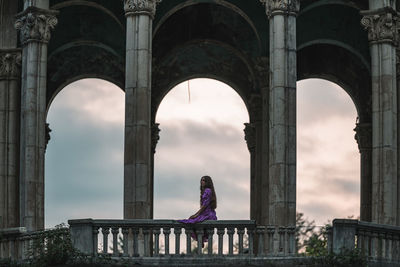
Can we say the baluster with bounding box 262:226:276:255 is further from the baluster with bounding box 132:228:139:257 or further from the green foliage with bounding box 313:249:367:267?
the baluster with bounding box 132:228:139:257

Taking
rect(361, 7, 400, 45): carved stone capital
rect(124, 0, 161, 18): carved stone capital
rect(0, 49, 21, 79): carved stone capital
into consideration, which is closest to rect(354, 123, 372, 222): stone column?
rect(361, 7, 400, 45): carved stone capital

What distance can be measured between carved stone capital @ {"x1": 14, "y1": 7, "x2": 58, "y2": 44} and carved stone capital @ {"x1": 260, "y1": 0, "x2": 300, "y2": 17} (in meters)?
7.96

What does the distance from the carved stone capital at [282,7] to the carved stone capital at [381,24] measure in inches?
118

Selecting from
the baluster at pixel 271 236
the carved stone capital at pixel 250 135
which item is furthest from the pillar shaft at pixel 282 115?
the carved stone capital at pixel 250 135

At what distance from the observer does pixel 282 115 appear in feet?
159

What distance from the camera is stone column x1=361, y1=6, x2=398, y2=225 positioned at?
50062 millimetres

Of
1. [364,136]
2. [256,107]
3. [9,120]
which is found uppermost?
[256,107]

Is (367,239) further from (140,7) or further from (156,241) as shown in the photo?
(140,7)

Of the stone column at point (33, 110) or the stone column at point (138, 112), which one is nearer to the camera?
the stone column at point (138, 112)

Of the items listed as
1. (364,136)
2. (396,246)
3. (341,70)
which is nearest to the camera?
(396,246)

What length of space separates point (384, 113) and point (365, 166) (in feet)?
36.1

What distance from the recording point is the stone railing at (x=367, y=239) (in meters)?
41.8

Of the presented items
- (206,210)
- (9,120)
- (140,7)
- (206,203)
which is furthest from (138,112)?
(9,120)

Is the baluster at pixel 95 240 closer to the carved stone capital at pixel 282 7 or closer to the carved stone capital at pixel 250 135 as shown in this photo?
the carved stone capital at pixel 282 7
